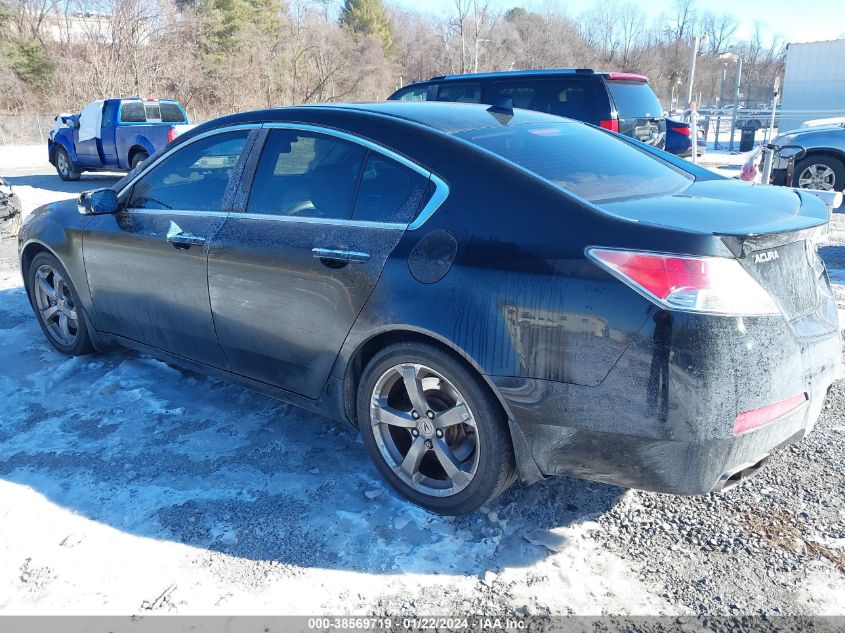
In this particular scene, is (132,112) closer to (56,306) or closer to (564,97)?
(564,97)

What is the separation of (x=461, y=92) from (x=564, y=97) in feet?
5.39

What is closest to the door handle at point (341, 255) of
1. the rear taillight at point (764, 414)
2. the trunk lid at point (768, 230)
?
the trunk lid at point (768, 230)

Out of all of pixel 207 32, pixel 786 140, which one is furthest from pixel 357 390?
pixel 207 32

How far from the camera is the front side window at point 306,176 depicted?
3.06 metres

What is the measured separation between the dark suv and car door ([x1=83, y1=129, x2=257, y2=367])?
6.62 m

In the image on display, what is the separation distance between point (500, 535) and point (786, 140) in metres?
10.5

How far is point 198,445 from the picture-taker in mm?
3520

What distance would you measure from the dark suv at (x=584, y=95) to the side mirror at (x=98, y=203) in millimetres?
6780

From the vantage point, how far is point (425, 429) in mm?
2852

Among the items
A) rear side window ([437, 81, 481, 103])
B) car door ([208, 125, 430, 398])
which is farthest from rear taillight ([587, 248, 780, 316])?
rear side window ([437, 81, 481, 103])

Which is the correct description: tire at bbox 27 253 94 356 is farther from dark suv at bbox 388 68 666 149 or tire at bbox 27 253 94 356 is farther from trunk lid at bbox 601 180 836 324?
dark suv at bbox 388 68 666 149

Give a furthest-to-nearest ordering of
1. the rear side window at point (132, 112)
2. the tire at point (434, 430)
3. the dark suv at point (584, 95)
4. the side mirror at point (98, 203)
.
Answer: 1. the rear side window at point (132, 112)
2. the dark suv at point (584, 95)
3. the side mirror at point (98, 203)
4. the tire at point (434, 430)

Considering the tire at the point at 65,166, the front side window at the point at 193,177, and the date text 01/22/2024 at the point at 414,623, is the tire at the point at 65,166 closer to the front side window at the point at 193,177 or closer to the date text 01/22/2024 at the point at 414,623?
the front side window at the point at 193,177

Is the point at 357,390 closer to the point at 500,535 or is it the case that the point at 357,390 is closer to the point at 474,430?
the point at 474,430
